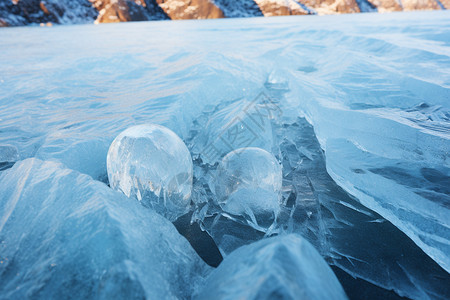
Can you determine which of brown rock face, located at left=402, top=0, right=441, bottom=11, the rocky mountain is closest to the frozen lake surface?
the rocky mountain

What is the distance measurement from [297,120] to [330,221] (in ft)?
3.77

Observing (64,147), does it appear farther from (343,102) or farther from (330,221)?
(343,102)

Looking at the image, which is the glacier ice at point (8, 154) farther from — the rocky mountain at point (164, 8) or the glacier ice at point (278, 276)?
the rocky mountain at point (164, 8)

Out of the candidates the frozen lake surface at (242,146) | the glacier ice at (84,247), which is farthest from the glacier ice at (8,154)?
the glacier ice at (84,247)

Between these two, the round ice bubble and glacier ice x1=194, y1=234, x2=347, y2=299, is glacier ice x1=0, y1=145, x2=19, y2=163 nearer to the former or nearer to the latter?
the round ice bubble

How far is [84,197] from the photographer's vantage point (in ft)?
2.48

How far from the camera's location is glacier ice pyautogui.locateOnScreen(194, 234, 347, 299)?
1.42 ft

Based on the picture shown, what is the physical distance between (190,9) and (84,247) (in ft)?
161

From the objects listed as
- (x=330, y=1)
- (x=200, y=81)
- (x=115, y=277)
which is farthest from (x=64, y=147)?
(x=330, y=1)

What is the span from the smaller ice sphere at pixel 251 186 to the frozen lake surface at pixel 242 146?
0.16ft

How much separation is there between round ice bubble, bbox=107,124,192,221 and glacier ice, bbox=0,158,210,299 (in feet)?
0.58

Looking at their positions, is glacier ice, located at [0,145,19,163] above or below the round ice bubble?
below

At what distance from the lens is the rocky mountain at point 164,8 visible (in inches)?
1062

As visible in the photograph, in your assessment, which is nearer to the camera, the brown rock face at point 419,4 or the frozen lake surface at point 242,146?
the frozen lake surface at point 242,146
